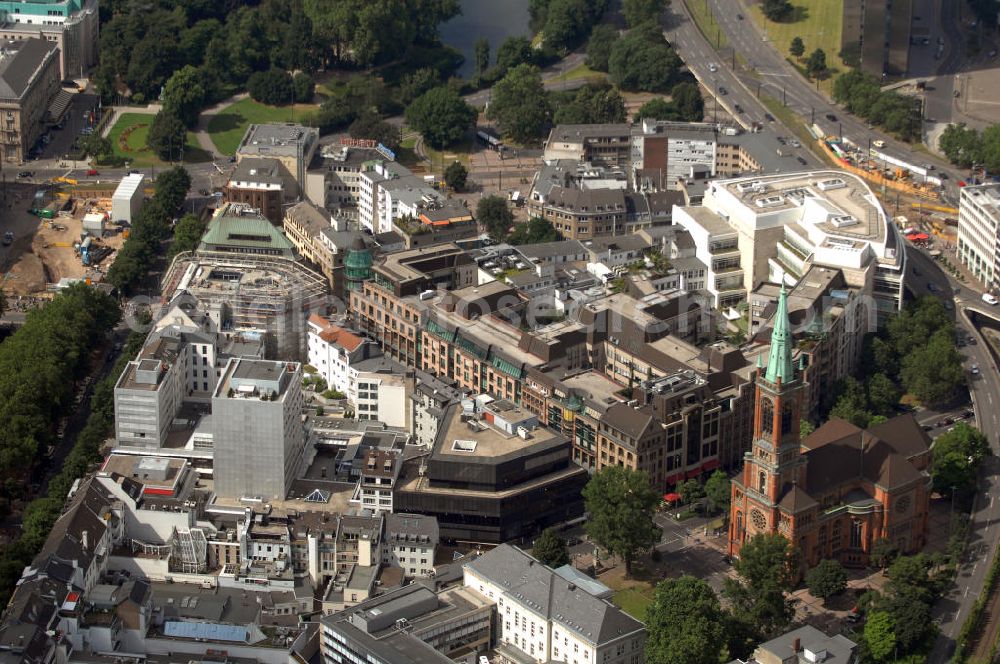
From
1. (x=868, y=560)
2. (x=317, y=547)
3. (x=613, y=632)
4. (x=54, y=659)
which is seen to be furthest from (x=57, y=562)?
(x=868, y=560)

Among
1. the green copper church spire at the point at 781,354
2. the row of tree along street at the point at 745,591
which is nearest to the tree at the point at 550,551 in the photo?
the row of tree along street at the point at 745,591

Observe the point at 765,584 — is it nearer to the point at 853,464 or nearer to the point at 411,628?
the point at 853,464

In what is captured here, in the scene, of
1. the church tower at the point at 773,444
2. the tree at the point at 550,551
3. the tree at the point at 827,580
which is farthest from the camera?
the tree at the point at 550,551

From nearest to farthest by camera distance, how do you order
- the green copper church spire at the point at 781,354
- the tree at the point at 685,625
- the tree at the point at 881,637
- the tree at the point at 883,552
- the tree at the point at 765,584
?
1. the tree at the point at 685,625
2. the tree at the point at 881,637
3. the tree at the point at 765,584
4. the green copper church spire at the point at 781,354
5. the tree at the point at 883,552

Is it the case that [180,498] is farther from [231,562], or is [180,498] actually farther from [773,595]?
[773,595]

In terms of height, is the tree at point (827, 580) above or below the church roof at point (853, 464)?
below

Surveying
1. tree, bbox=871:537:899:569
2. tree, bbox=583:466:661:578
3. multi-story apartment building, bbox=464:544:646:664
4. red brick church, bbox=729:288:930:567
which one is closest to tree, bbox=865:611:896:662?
red brick church, bbox=729:288:930:567

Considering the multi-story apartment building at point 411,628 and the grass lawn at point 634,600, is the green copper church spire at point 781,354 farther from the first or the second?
the multi-story apartment building at point 411,628

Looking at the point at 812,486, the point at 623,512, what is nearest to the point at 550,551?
the point at 623,512
